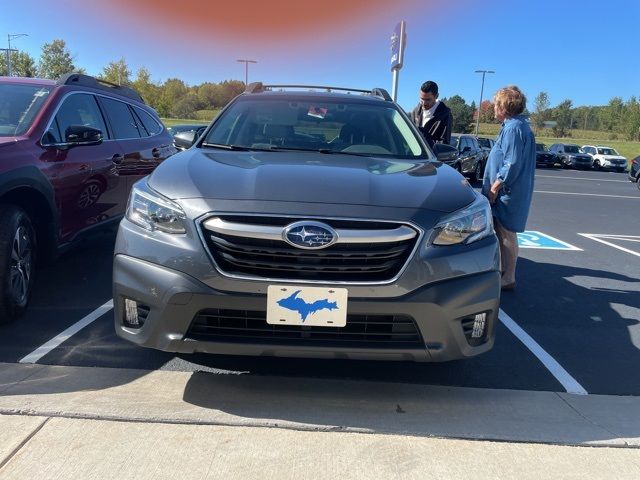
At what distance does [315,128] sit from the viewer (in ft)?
13.4

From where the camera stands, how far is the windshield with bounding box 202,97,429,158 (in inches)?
155

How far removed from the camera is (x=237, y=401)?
2.99 meters

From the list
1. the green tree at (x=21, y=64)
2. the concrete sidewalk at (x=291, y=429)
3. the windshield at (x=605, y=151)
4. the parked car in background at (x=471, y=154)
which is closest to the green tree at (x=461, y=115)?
the windshield at (x=605, y=151)

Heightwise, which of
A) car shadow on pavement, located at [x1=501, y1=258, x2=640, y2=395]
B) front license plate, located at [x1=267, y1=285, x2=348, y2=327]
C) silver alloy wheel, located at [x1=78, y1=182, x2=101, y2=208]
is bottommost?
car shadow on pavement, located at [x1=501, y1=258, x2=640, y2=395]

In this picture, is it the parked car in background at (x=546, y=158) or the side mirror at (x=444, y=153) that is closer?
the side mirror at (x=444, y=153)

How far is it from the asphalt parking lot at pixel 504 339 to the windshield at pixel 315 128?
1444mm

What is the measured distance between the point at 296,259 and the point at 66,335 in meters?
2.02

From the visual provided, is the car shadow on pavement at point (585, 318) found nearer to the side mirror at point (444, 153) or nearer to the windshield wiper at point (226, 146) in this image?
the side mirror at point (444, 153)

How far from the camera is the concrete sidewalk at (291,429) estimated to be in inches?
96.0

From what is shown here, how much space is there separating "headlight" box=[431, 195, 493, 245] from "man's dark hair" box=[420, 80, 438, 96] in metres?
3.98

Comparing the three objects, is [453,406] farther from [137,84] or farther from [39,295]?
[137,84]

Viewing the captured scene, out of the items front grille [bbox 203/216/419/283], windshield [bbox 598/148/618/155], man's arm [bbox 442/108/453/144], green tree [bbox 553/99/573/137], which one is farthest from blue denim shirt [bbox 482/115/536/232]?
green tree [bbox 553/99/573/137]

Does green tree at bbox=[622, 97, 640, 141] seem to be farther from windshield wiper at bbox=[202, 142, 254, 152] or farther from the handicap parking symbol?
windshield wiper at bbox=[202, 142, 254, 152]

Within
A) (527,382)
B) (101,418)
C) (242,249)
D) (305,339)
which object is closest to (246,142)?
(242,249)
